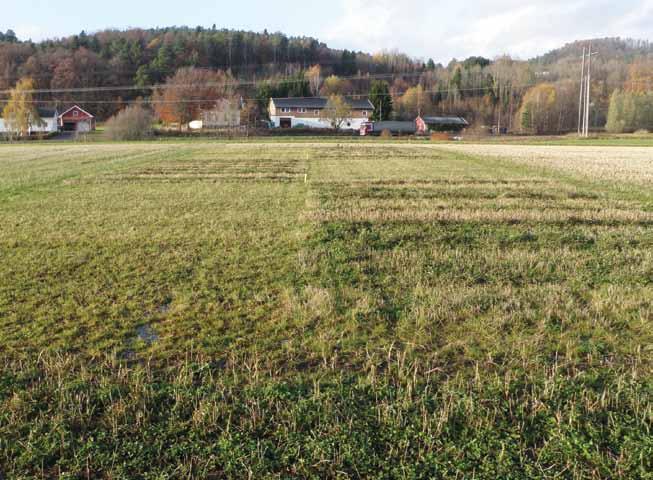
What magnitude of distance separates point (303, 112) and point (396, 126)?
2002 cm

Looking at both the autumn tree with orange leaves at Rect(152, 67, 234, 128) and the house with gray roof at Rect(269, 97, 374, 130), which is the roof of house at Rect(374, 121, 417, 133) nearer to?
the house with gray roof at Rect(269, 97, 374, 130)

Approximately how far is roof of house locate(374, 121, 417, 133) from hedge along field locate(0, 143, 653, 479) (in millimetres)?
88466

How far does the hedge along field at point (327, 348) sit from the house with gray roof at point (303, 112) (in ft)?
311

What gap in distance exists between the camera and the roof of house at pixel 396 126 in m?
99.0

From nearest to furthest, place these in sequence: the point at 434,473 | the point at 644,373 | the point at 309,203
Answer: the point at 434,473 < the point at 644,373 < the point at 309,203

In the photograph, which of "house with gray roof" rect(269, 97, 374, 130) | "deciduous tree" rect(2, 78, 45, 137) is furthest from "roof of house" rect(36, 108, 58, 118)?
"house with gray roof" rect(269, 97, 374, 130)

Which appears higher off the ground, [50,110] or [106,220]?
[50,110]

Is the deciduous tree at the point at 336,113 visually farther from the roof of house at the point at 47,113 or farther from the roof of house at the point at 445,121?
the roof of house at the point at 47,113

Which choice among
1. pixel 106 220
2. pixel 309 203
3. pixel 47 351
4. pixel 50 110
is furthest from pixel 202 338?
pixel 50 110

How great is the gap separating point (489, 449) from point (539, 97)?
125 metres

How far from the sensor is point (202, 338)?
6.09 metres

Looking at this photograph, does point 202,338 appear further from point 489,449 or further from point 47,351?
point 489,449

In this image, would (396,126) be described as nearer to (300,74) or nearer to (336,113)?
(336,113)

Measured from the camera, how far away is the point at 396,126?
102875mm
